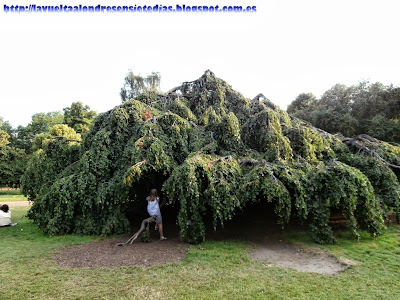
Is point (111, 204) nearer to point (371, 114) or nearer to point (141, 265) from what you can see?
point (141, 265)

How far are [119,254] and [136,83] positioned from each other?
91.5ft

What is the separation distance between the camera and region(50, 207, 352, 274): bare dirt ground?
4.66 m

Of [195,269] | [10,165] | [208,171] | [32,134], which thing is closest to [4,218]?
[208,171]

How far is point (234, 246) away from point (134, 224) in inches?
132

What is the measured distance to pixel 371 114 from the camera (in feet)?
62.1

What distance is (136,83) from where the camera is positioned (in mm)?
30797

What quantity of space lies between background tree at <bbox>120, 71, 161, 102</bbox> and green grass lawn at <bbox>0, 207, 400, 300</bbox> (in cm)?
2707

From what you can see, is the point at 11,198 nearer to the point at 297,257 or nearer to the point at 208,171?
the point at 208,171

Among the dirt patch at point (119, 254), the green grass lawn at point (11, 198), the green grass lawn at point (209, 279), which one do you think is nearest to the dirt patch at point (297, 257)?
the green grass lawn at point (209, 279)

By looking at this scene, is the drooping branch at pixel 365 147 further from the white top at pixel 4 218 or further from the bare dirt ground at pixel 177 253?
the white top at pixel 4 218

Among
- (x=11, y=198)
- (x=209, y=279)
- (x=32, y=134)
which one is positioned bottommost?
(x=11, y=198)

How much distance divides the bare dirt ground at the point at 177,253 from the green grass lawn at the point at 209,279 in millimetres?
242

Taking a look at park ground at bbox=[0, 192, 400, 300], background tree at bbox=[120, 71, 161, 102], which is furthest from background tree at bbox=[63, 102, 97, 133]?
park ground at bbox=[0, 192, 400, 300]

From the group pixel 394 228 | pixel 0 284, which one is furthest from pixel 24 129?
pixel 394 228
